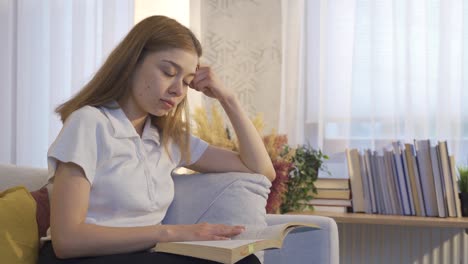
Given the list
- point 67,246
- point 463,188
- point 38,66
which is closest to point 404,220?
point 463,188

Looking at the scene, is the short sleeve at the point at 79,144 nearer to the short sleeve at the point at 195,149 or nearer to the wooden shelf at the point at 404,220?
the short sleeve at the point at 195,149

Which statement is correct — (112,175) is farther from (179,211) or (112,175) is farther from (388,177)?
(388,177)

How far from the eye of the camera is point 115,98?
5.32 feet

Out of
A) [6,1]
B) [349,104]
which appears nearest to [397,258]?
[349,104]

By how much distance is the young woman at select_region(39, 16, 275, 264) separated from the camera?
4.56 ft

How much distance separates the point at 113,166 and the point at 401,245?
1516 millimetres

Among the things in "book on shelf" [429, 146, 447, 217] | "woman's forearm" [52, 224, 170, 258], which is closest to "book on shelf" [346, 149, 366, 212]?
"book on shelf" [429, 146, 447, 217]

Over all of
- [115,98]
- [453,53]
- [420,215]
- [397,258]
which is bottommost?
[397,258]

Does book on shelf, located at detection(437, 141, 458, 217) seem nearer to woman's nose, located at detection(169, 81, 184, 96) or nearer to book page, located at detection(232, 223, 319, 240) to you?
book page, located at detection(232, 223, 319, 240)

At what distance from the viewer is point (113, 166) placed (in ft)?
5.03

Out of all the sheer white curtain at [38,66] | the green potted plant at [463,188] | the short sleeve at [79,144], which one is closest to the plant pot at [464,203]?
the green potted plant at [463,188]

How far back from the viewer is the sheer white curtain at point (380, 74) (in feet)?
8.30

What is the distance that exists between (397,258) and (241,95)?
0.95 meters

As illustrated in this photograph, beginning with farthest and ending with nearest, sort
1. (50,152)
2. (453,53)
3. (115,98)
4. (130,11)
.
→ 1. (130,11)
2. (453,53)
3. (115,98)
4. (50,152)
